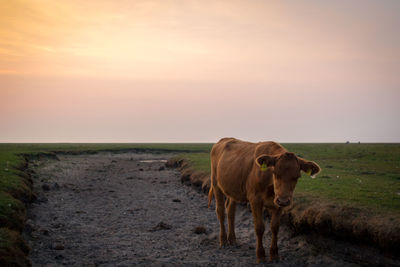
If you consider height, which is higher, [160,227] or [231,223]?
[231,223]

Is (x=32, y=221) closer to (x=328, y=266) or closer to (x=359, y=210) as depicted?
(x=328, y=266)

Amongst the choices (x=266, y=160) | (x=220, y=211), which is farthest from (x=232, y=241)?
(x=266, y=160)

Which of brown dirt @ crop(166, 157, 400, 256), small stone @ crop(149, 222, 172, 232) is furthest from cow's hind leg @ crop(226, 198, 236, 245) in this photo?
small stone @ crop(149, 222, 172, 232)

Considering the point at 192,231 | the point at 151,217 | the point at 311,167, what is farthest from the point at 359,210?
the point at 151,217

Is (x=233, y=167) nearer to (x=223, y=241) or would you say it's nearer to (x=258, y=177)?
(x=258, y=177)

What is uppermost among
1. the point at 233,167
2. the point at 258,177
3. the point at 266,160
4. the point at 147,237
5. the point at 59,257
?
the point at 266,160

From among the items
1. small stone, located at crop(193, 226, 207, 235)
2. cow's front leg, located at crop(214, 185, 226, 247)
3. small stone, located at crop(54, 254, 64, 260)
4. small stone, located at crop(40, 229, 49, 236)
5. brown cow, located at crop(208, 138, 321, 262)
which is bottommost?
small stone, located at crop(193, 226, 207, 235)

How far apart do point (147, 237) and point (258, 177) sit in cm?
544

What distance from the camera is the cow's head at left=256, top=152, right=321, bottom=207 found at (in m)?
8.34

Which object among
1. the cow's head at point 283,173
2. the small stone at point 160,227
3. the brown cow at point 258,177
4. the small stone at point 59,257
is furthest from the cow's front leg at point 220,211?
the small stone at point 59,257

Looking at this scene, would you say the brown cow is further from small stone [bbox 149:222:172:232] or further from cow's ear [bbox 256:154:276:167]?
small stone [bbox 149:222:172:232]

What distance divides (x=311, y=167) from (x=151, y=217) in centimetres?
921

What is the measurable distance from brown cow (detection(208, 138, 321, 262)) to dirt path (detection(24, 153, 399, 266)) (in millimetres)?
1128

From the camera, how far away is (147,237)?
12.7m
